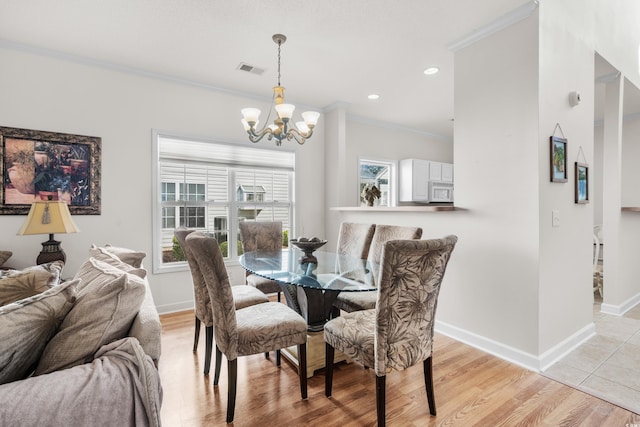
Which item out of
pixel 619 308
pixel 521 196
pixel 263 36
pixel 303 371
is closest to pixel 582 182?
pixel 521 196

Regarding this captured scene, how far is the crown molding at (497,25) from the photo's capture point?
7.76ft

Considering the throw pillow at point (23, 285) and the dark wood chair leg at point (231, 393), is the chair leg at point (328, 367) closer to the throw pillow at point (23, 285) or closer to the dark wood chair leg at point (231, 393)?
the dark wood chair leg at point (231, 393)

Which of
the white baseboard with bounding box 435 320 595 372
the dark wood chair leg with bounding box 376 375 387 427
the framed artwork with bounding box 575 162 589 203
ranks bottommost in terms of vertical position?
the white baseboard with bounding box 435 320 595 372

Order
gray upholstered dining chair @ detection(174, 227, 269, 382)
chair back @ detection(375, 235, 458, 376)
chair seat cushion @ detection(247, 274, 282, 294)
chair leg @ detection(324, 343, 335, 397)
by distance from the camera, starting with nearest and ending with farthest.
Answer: chair back @ detection(375, 235, 458, 376), chair leg @ detection(324, 343, 335, 397), gray upholstered dining chair @ detection(174, 227, 269, 382), chair seat cushion @ detection(247, 274, 282, 294)

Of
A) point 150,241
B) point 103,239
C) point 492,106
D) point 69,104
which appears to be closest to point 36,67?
point 69,104

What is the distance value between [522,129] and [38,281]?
3061mm

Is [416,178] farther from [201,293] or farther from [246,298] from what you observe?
[201,293]

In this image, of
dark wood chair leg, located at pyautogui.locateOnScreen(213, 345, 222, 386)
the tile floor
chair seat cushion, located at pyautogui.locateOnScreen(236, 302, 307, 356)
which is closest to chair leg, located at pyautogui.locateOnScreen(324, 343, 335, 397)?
chair seat cushion, located at pyautogui.locateOnScreen(236, 302, 307, 356)

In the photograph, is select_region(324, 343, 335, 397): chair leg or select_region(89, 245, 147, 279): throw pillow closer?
select_region(89, 245, 147, 279): throw pillow

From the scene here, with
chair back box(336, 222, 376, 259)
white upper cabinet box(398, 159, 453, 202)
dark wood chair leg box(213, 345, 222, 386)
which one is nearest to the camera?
dark wood chair leg box(213, 345, 222, 386)

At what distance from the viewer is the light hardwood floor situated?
70.4 inches

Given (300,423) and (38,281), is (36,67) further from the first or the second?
(300,423)

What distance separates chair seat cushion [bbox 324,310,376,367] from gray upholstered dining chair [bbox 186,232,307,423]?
0.20m

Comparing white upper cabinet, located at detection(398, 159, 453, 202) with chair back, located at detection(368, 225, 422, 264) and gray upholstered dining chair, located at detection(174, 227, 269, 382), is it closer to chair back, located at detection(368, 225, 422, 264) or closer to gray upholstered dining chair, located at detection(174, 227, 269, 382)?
chair back, located at detection(368, 225, 422, 264)
